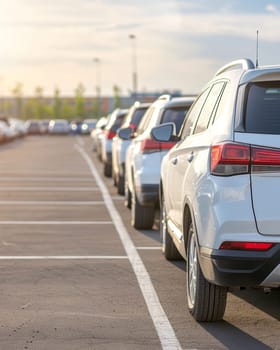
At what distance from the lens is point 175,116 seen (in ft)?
43.7

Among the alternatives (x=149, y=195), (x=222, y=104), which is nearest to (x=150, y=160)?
(x=149, y=195)

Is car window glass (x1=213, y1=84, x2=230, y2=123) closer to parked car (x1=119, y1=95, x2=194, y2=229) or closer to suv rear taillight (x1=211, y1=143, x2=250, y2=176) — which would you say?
suv rear taillight (x1=211, y1=143, x2=250, y2=176)

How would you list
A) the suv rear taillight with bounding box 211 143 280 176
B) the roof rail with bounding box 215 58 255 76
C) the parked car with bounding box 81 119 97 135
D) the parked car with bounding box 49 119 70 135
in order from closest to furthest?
the suv rear taillight with bounding box 211 143 280 176, the roof rail with bounding box 215 58 255 76, the parked car with bounding box 81 119 97 135, the parked car with bounding box 49 119 70 135

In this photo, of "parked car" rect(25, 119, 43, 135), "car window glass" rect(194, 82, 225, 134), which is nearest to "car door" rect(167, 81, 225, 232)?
"car window glass" rect(194, 82, 225, 134)

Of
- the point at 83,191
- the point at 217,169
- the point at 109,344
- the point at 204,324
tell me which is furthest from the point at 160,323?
the point at 83,191

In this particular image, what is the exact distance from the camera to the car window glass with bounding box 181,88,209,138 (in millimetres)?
8812

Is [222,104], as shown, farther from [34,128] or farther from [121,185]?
[34,128]

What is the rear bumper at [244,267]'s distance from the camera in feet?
22.5

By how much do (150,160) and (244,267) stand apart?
6.65 m

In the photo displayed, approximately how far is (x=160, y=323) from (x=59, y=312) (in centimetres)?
88

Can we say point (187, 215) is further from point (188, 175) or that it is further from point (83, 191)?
point (83, 191)

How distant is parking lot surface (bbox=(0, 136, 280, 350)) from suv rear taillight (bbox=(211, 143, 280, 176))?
1208 millimetres

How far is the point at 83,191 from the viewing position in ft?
69.6

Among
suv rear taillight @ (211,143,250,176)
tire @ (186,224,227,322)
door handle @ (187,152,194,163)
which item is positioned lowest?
tire @ (186,224,227,322)
